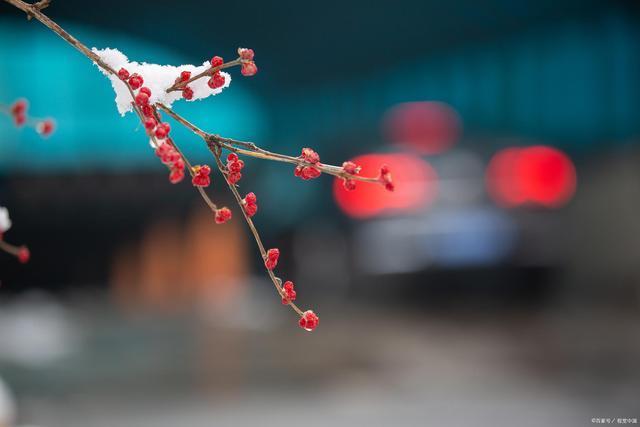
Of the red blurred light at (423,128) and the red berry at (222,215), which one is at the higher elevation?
the red blurred light at (423,128)

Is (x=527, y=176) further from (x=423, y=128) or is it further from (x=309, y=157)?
(x=309, y=157)

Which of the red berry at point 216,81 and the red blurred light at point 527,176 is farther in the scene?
the red blurred light at point 527,176

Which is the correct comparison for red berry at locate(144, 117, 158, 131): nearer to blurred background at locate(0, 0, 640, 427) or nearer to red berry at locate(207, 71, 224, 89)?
red berry at locate(207, 71, 224, 89)

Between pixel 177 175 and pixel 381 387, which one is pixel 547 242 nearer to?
pixel 381 387

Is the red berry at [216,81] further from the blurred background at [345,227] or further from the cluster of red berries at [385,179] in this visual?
the blurred background at [345,227]

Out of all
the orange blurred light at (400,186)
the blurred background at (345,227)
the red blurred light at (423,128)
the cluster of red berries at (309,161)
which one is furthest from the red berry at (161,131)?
the red blurred light at (423,128)

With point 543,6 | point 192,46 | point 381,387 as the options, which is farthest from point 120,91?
point 543,6

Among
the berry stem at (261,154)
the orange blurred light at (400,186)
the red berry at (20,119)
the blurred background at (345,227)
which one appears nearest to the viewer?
the berry stem at (261,154)
